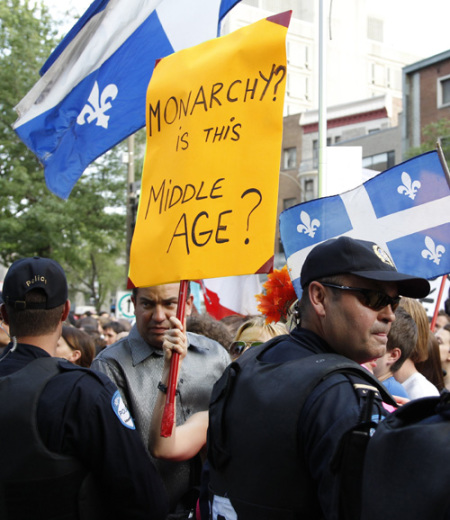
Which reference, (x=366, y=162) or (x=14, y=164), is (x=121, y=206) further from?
(x=366, y=162)

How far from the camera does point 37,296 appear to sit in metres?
2.71

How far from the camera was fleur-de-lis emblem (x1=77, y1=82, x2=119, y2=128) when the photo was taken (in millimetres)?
5328

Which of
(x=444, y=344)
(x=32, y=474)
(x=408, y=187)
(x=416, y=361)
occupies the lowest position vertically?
(x=32, y=474)

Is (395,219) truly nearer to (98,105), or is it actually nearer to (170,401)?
(170,401)

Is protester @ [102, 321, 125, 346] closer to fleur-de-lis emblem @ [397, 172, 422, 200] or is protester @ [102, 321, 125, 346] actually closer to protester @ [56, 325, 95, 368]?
protester @ [56, 325, 95, 368]

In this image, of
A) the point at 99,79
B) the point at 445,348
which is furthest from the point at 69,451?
the point at 445,348

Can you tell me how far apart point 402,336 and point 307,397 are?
2.03m

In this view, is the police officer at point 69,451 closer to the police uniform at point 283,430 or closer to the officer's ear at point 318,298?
the police uniform at point 283,430

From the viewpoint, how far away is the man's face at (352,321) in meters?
2.27

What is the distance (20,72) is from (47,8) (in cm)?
257

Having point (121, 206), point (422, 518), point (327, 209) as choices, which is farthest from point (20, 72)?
point (422, 518)

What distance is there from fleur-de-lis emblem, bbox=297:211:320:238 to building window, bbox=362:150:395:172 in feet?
114

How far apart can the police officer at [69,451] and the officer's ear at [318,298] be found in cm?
79

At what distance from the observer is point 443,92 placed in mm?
33812
